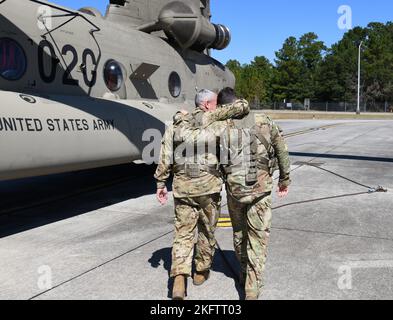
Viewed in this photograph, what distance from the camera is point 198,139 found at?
12.1ft

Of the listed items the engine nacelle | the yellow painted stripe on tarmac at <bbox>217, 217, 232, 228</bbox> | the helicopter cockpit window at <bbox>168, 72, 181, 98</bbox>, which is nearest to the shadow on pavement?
the helicopter cockpit window at <bbox>168, 72, 181, 98</bbox>

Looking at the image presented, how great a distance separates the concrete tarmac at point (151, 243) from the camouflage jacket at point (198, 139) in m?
0.91

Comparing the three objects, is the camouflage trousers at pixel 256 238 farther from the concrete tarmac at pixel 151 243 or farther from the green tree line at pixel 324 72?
the green tree line at pixel 324 72

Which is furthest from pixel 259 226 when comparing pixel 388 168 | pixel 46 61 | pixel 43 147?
pixel 388 168

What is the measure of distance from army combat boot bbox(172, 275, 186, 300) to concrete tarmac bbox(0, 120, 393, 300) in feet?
0.50

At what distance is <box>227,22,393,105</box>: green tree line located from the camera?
80.1m

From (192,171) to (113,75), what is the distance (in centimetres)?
457

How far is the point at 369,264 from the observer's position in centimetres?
439

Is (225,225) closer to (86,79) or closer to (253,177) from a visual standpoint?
(253,177)

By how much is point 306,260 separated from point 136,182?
5.12 meters

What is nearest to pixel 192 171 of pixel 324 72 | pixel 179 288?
pixel 179 288

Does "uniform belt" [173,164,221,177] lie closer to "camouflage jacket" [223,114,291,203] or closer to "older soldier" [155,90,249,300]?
"older soldier" [155,90,249,300]

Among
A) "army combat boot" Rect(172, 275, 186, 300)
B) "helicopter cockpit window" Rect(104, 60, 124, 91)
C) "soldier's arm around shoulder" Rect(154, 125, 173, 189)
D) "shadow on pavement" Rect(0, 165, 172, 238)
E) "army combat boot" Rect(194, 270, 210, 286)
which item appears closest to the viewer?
"army combat boot" Rect(172, 275, 186, 300)

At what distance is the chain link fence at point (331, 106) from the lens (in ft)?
253
